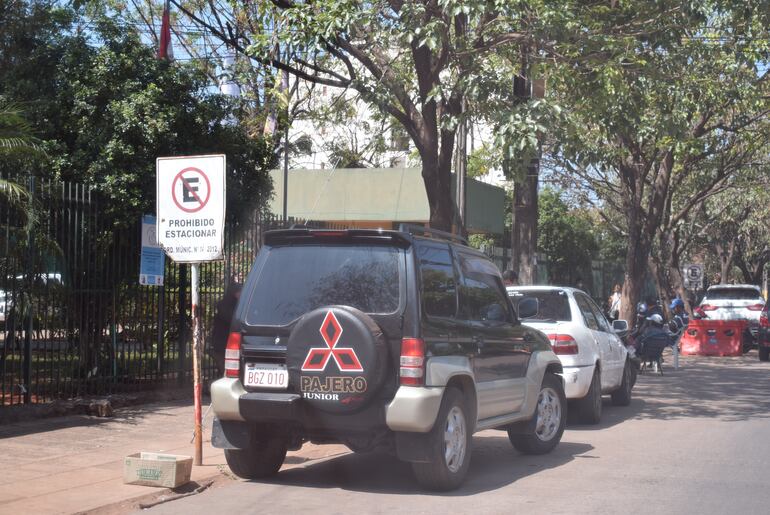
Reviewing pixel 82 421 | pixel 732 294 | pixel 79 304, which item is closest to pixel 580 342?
pixel 82 421

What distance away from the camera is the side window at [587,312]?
12.9 metres

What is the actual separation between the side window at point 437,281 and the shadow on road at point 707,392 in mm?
6252

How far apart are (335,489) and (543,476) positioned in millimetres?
1987

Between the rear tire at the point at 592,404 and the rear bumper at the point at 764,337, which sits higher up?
the rear bumper at the point at 764,337

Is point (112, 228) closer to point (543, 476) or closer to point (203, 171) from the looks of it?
point (203, 171)

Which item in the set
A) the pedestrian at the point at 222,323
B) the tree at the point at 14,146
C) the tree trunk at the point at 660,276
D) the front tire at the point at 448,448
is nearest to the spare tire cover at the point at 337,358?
the front tire at the point at 448,448

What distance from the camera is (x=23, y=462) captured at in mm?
9094

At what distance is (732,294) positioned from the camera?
29.5 m

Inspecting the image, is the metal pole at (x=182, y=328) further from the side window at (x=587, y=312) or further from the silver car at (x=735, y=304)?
the silver car at (x=735, y=304)

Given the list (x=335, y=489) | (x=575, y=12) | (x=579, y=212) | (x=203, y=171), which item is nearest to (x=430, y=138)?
(x=575, y=12)

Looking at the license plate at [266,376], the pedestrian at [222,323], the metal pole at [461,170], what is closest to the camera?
the license plate at [266,376]

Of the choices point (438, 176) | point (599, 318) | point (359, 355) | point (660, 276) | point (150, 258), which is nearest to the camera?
point (359, 355)

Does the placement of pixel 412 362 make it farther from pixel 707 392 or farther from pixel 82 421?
pixel 707 392

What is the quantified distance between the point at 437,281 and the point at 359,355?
1090mm
